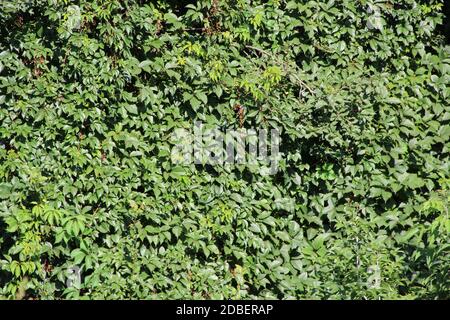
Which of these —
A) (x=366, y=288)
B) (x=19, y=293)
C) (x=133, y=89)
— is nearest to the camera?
(x=366, y=288)

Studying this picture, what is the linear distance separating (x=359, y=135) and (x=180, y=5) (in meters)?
1.55

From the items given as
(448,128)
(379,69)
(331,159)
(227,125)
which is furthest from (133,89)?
(448,128)

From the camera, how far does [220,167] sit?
4234 millimetres

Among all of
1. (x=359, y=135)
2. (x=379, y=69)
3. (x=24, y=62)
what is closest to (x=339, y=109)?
(x=359, y=135)

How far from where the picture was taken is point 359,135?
4375mm

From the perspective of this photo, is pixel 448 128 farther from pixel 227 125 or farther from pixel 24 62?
pixel 24 62

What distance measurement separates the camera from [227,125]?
14.1 feet

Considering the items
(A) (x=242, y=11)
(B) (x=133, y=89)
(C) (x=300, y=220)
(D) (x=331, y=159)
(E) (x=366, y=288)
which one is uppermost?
(A) (x=242, y=11)

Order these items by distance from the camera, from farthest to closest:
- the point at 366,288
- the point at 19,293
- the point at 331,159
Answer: the point at 331,159 < the point at 19,293 < the point at 366,288

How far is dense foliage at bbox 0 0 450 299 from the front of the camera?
3.89 metres

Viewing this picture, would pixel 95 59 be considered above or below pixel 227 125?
above

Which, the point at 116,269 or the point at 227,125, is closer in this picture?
the point at 116,269

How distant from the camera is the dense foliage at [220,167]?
12.8 ft

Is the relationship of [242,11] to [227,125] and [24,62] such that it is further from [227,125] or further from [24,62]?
[24,62]
